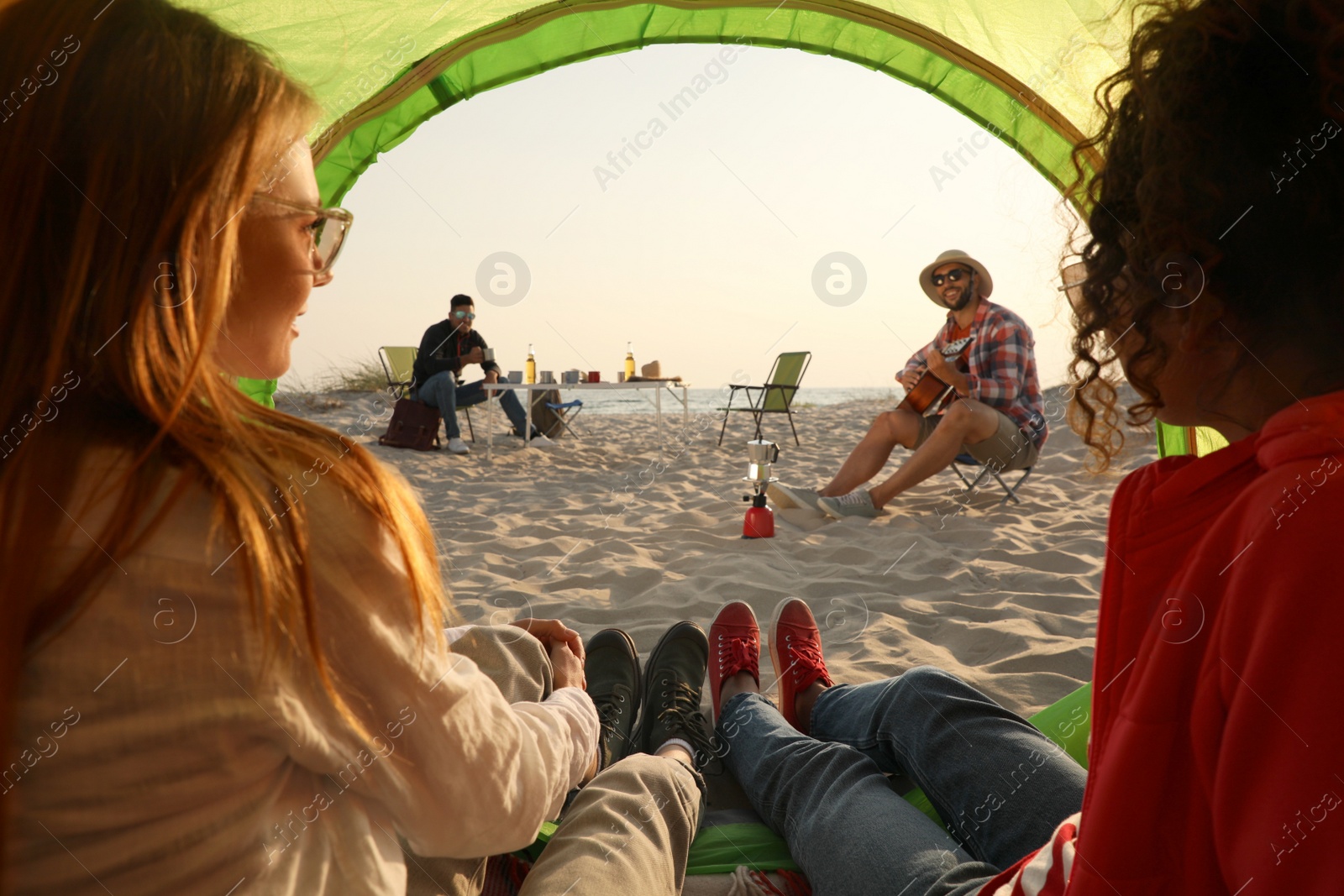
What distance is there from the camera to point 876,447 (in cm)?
457

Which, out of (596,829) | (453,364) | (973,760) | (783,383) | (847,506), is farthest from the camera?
(783,383)

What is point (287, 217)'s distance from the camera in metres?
0.76

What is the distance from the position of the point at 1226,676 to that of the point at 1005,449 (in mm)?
4010

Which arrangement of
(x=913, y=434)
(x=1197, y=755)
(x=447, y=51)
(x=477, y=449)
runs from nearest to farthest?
(x=1197, y=755) → (x=447, y=51) → (x=913, y=434) → (x=477, y=449)

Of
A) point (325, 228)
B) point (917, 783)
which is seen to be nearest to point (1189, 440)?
point (917, 783)

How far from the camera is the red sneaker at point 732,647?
1985mm

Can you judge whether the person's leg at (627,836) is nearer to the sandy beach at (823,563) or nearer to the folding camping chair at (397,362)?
the sandy beach at (823,563)

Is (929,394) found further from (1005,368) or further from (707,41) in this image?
(707,41)

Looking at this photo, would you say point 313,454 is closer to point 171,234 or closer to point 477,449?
point 171,234

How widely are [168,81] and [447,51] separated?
73.2 inches

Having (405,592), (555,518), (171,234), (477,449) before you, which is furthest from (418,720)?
(477,449)

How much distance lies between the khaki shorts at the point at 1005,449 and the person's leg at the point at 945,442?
43 mm

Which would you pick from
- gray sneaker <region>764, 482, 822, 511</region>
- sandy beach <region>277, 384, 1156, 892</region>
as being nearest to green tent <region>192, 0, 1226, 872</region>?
sandy beach <region>277, 384, 1156, 892</region>

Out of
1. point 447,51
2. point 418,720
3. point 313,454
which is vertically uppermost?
point 447,51
